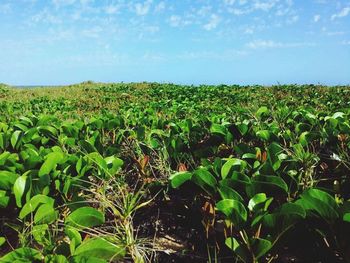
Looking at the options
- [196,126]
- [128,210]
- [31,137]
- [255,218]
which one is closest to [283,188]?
[255,218]

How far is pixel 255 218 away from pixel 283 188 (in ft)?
1.11

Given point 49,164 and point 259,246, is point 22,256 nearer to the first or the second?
point 49,164

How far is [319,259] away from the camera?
2.13 m

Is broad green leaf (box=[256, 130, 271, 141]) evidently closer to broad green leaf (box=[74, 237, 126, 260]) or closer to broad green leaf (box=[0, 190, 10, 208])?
broad green leaf (box=[74, 237, 126, 260])

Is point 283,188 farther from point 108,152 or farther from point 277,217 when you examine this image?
point 108,152

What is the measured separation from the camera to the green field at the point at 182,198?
77.9 inches

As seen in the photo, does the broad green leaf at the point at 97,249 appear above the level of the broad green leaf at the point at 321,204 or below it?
below

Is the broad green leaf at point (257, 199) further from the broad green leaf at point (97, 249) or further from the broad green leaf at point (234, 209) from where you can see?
the broad green leaf at point (97, 249)

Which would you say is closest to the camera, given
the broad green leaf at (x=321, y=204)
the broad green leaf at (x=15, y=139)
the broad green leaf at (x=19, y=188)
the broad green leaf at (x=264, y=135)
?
the broad green leaf at (x=321, y=204)

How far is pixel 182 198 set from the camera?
114 inches

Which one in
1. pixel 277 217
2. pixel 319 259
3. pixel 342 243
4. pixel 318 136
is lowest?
pixel 319 259

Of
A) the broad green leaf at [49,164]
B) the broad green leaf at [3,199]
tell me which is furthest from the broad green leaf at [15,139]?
the broad green leaf at [3,199]

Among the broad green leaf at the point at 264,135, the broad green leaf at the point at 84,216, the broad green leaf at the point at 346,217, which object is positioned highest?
the broad green leaf at the point at 264,135

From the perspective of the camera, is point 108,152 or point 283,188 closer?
point 283,188
